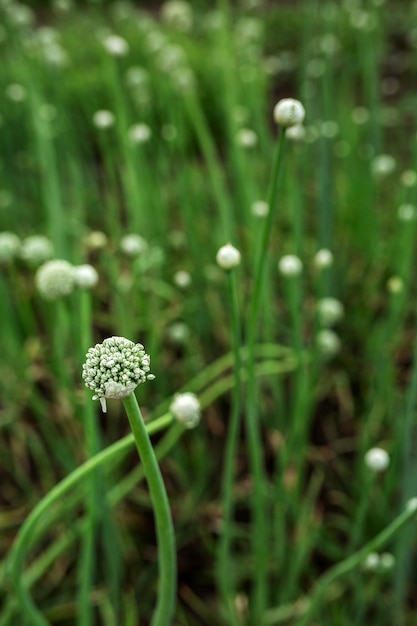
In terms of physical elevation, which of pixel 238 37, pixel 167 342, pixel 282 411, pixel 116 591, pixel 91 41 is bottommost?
pixel 116 591

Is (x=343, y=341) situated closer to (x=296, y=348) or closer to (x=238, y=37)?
(x=296, y=348)

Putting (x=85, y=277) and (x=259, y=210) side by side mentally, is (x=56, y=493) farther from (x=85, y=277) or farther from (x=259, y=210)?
(x=259, y=210)

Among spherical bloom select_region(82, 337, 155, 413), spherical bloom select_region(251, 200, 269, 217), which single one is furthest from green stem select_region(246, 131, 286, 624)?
spherical bloom select_region(251, 200, 269, 217)

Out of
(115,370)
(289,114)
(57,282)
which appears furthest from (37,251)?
(115,370)

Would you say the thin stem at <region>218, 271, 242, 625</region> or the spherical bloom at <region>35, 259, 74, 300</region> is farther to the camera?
the spherical bloom at <region>35, 259, 74, 300</region>

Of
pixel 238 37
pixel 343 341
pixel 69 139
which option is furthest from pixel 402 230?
pixel 238 37

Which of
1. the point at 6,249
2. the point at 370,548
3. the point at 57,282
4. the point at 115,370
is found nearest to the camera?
the point at 115,370

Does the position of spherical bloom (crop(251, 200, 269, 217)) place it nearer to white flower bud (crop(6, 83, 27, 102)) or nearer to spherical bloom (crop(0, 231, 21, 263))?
spherical bloom (crop(0, 231, 21, 263))
